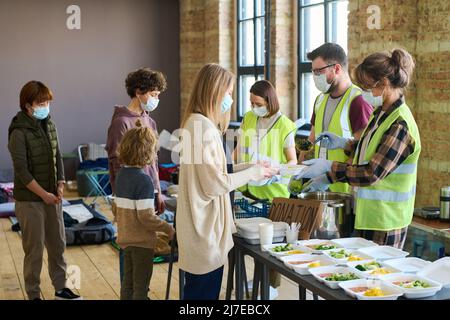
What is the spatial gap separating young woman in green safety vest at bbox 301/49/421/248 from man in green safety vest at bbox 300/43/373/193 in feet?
2.18

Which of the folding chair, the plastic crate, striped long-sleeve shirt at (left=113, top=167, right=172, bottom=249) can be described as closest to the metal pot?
the plastic crate

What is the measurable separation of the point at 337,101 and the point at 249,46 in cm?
520

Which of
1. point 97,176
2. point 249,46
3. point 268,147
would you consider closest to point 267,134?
point 268,147

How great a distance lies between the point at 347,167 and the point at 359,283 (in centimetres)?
81

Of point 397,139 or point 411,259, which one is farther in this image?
point 397,139

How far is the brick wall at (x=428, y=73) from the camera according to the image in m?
4.91

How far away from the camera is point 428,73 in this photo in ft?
16.6

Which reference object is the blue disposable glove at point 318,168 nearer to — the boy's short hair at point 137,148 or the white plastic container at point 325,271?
the white plastic container at point 325,271

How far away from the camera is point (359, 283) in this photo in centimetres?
265

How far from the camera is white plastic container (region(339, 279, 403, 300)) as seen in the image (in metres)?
2.50

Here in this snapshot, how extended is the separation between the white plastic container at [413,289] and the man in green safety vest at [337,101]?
4.41 ft

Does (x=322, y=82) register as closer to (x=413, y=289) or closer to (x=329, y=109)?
(x=329, y=109)

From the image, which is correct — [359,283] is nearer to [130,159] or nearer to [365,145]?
[365,145]
